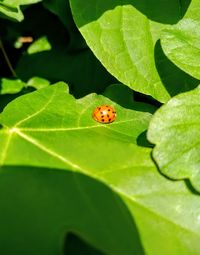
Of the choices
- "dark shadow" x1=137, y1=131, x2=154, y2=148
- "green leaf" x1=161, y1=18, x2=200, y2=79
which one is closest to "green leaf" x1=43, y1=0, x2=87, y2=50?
"green leaf" x1=161, y1=18, x2=200, y2=79

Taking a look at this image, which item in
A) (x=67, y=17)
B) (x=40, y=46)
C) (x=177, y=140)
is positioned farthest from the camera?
(x=40, y=46)

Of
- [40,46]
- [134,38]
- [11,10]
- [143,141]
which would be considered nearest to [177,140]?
[143,141]

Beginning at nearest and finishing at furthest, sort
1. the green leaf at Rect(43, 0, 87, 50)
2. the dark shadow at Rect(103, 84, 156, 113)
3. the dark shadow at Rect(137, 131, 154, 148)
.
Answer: the dark shadow at Rect(137, 131, 154, 148)
the dark shadow at Rect(103, 84, 156, 113)
the green leaf at Rect(43, 0, 87, 50)

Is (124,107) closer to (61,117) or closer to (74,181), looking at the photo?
(61,117)

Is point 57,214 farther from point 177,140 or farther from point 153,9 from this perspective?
point 153,9

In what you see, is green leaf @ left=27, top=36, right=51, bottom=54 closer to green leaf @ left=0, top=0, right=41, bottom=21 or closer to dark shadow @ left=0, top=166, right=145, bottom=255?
green leaf @ left=0, top=0, right=41, bottom=21

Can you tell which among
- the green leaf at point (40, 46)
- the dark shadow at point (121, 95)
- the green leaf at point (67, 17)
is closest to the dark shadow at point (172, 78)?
the dark shadow at point (121, 95)

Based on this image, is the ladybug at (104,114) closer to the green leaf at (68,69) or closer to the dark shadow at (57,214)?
the dark shadow at (57,214)
